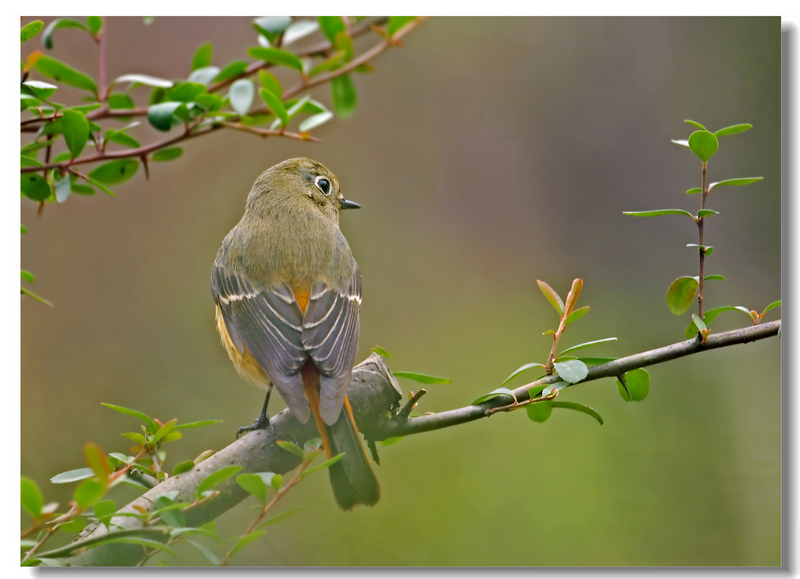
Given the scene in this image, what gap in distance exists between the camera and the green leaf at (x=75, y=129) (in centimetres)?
174

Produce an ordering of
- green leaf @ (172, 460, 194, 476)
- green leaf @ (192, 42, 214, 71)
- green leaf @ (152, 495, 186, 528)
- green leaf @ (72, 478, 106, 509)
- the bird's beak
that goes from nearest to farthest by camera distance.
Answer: green leaf @ (72, 478, 106, 509) → green leaf @ (152, 495, 186, 528) → green leaf @ (172, 460, 194, 476) → green leaf @ (192, 42, 214, 71) → the bird's beak

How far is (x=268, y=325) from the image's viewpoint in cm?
213

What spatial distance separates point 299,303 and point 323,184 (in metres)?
0.60

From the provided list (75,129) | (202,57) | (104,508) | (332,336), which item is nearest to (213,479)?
(104,508)

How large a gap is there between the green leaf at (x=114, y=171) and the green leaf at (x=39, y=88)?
21 cm

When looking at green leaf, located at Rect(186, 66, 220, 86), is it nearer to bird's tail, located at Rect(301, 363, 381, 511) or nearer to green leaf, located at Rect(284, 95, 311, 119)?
green leaf, located at Rect(284, 95, 311, 119)

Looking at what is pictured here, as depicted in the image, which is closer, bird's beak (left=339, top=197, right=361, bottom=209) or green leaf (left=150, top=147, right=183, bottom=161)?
green leaf (left=150, top=147, right=183, bottom=161)

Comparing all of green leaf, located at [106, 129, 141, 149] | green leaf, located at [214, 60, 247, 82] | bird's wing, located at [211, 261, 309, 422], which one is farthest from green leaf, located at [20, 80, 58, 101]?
Answer: bird's wing, located at [211, 261, 309, 422]

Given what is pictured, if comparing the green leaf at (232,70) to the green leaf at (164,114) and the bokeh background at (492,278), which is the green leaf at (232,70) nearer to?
the green leaf at (164,114)

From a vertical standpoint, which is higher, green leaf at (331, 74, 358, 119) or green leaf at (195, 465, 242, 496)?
green leaf at (331, 74, 358, 119)

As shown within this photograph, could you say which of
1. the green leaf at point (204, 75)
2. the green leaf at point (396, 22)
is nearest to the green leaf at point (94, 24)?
the green leaf at point (204, 75)

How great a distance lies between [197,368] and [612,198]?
1.45m

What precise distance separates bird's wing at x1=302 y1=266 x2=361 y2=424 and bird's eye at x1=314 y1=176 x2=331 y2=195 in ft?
1.26

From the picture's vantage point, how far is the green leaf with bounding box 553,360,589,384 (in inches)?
65.5
